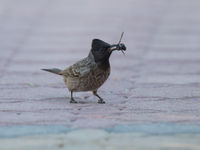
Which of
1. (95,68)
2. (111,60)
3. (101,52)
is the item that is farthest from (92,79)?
(111,60)

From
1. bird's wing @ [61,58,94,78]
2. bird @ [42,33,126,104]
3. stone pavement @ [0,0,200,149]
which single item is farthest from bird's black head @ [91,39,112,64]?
stone pavement @ [0,0,200,149]

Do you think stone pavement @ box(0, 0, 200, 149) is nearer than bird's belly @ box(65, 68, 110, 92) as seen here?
Yes

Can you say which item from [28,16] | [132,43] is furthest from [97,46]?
[28,16]

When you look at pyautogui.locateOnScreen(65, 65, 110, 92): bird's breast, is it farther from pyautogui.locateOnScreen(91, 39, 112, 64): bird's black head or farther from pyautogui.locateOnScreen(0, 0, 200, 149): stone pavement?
pyautogui.locateOnScreen(0, 0, 200, 149): stone pavement

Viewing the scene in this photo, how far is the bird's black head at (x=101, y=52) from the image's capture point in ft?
23.6

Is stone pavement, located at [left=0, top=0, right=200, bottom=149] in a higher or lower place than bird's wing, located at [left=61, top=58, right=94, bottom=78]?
lower

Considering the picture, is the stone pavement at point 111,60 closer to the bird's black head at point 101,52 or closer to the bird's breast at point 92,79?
the bird's breast at point 92,79

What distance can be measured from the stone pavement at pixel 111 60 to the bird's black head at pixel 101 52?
526mm

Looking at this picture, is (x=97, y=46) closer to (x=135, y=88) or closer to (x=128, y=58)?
(x=135, y=88)

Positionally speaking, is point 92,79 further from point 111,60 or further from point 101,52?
point 111,60

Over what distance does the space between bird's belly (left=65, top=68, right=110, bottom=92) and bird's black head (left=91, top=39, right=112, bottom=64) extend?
123mm

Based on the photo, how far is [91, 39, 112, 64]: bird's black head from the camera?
7191mm

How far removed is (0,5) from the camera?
50.3ft

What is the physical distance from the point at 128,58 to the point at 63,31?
256 centimetres
